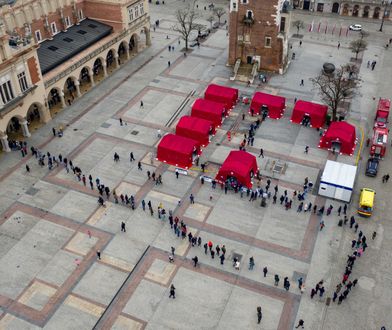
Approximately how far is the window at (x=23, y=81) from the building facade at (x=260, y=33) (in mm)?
34363

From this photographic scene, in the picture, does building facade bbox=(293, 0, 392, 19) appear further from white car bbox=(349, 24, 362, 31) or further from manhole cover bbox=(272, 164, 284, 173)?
manhole cover bbox=(272, 164, 284, 173)

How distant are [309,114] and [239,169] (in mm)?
17185

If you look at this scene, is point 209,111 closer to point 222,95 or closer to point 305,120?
point 222,95

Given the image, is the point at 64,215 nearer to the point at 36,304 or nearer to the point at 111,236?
the point at 111,236

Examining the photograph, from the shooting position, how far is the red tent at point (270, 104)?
5991 cm

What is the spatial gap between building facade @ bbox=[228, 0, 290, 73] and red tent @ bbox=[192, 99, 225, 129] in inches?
713

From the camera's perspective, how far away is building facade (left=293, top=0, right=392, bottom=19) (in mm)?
93438

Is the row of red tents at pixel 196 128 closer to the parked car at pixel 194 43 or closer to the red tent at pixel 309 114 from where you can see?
the red tent at pixel 309 114

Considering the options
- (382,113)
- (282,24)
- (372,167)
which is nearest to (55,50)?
(282,24)

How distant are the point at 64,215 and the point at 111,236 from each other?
603cm

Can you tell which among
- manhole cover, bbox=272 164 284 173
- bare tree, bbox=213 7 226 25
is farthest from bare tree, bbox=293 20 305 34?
manhole cover, bbox=272 164 284 173

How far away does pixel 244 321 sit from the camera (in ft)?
114

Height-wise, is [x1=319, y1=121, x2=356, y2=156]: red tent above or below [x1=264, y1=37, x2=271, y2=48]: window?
below

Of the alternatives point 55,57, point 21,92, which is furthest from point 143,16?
point 21,92
